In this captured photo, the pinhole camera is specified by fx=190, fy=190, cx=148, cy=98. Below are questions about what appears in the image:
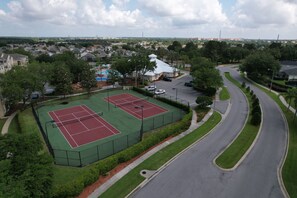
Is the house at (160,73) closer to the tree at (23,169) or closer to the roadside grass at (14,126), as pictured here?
the roadside grass at (14,126)

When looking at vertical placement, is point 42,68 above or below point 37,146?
above

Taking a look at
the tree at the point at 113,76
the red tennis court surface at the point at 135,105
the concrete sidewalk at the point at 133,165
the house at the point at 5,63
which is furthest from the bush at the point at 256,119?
the house at the point at 5,63

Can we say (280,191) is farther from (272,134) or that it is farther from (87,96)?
(87,96)

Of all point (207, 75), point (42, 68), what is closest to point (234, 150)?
point (207, 75)

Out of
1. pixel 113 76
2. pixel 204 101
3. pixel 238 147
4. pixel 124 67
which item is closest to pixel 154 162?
pixel 238 147

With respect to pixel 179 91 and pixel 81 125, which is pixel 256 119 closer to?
pixel 179 91
